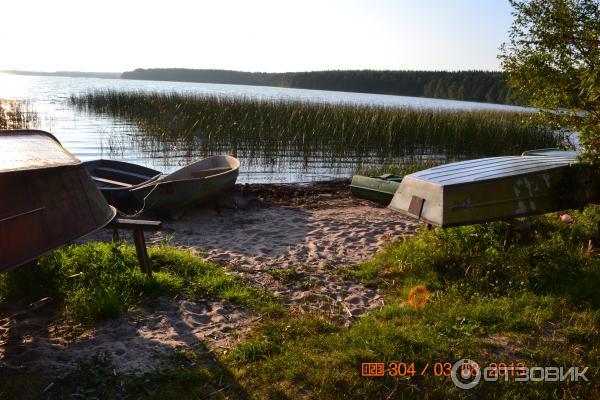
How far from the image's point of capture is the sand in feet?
11.9

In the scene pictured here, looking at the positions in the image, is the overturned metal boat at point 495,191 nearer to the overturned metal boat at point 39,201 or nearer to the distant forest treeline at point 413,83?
the overturned metal boat at point 39,201

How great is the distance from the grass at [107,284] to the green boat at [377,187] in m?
5.11

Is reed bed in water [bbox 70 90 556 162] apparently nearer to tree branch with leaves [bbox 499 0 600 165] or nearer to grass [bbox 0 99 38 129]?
grass [bbox 0 99 38 129]

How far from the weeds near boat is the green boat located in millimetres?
5361

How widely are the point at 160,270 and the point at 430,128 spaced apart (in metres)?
14.8

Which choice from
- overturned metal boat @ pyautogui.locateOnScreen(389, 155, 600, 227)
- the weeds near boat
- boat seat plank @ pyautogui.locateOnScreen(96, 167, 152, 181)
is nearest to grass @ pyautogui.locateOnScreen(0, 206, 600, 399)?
overturned metal boat @ pyautogui.locateOnScreen(389, 155, 600, 227)

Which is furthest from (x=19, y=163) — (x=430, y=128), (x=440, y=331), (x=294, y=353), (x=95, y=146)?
(x=430, y=128)

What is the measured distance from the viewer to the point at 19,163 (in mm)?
3496

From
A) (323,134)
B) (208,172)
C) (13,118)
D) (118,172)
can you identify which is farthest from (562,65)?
(13,118)

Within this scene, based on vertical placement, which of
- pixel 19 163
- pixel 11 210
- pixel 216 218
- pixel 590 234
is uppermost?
pixel 19 163

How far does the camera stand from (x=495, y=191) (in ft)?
17.3

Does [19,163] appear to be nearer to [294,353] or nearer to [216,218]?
[294,353]

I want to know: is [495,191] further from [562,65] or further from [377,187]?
[377,187]

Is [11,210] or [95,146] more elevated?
[11,210]
